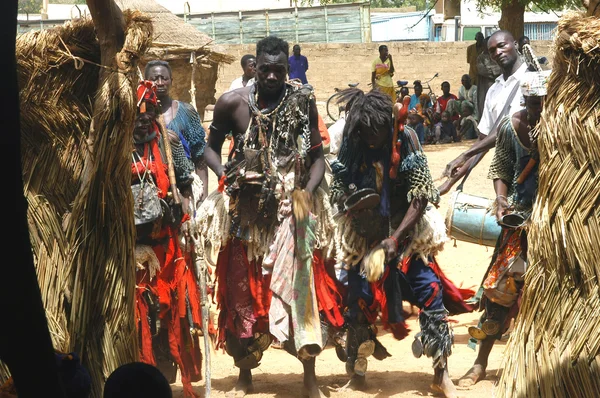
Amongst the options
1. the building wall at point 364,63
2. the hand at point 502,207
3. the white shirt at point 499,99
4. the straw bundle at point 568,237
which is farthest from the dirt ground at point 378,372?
the building wall at point 364,63

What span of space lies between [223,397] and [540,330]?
2.94 m

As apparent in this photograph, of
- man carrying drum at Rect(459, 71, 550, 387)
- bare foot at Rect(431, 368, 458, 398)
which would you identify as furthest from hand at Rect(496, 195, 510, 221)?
bare foot at Rect(431, 368, 458, 398)

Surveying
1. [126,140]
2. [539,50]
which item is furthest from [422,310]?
[539,50]

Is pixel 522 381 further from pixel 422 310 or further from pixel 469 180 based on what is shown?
pixel 469 180

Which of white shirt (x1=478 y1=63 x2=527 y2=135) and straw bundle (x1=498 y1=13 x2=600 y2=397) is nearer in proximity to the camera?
straw bundle (x1=498 y1=13 x2=600 y2=397)

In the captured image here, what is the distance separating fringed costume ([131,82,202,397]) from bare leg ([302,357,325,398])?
2.47 feet

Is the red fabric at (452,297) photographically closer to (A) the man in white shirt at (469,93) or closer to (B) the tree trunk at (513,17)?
(B) the tree trunk at (513,17)

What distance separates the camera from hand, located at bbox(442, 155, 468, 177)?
21.6ft

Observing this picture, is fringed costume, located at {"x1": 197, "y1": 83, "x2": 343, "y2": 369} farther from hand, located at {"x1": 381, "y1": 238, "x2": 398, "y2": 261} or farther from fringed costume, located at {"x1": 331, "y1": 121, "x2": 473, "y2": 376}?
hand, located at {"x1": 381, "y1": 238, "x2": 398, "y2": 261}

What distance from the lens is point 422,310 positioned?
6.19 m

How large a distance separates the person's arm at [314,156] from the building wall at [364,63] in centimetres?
2029

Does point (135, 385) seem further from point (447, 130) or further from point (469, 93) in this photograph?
point (469, 93)

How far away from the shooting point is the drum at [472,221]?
22.4ft

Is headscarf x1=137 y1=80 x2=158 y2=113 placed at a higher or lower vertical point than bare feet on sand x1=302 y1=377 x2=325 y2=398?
higher
